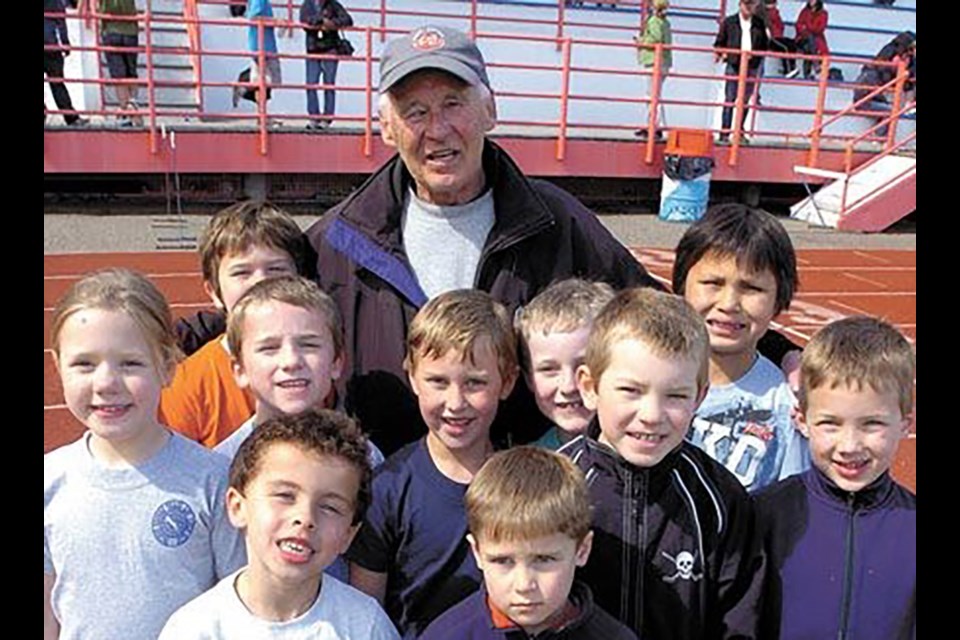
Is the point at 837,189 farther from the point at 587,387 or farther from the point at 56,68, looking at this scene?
the point at 587,387

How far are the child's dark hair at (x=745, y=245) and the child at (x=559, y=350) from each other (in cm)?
35

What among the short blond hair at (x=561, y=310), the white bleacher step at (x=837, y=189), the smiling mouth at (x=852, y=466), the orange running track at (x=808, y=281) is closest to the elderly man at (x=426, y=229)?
the short blond hair at (x=561, y=310)

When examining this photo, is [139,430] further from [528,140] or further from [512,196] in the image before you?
[528,140]

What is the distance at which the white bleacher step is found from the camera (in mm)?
14406

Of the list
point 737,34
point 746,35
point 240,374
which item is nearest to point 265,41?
point 737,34

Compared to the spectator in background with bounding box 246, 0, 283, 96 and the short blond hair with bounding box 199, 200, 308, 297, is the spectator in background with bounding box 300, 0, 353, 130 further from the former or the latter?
the short blond hair with bounding box 199, 200, 308, 297

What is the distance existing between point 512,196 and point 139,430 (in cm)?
123

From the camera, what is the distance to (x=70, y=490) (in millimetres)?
2195

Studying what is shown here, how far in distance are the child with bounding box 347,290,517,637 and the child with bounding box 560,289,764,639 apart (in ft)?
1.00

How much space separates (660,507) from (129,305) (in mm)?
1281

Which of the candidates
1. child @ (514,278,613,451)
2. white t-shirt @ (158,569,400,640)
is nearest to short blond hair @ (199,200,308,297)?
child @ (514,278,613,451)

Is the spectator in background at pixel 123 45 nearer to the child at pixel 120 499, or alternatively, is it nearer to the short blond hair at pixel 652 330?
the child at pixel 120 499
